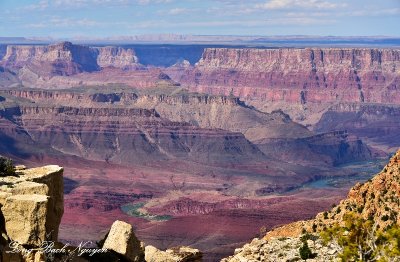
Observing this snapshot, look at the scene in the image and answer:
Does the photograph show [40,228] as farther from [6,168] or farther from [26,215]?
[6,168]

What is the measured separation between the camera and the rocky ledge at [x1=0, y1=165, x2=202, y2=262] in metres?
15.5

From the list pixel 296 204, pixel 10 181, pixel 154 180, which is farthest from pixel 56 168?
pixel 154 180

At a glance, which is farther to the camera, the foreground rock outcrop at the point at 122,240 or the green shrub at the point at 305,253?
the green shrub at the point at 305,253

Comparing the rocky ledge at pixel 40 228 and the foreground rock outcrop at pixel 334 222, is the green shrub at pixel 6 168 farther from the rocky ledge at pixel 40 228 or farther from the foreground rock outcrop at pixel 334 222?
the foreground rock outcrop at pixel 334 222

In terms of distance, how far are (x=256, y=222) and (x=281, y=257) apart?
98.6m

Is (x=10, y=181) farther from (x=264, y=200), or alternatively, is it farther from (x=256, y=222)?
(x=264, y=200)

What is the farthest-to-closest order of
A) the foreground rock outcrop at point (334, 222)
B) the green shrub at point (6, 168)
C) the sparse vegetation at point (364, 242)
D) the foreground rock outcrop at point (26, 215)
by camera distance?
the foreground rock outcrop at point (334, 222) < the green shrub at point (6, 168) < the sparse vegetation at point (364, 242) < the foreground rock outcrop at point (26, 215)

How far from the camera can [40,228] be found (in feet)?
52.5

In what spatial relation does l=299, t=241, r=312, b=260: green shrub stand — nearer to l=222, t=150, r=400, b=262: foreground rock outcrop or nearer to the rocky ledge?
l=222, t=150, r=400, b=262: foreground rock outcrop

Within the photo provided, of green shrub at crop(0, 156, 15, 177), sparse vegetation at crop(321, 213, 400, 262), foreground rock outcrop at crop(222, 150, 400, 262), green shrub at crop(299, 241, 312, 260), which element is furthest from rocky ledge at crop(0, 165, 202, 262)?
foreground rock outcrop at crop(222, 150, 400, 262)

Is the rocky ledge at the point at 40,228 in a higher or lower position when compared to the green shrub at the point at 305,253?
higher

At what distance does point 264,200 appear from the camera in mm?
163000

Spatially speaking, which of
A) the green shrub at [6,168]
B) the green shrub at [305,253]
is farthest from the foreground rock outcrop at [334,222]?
the green shrub at [6,168]

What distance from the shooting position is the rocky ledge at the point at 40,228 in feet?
50.8
